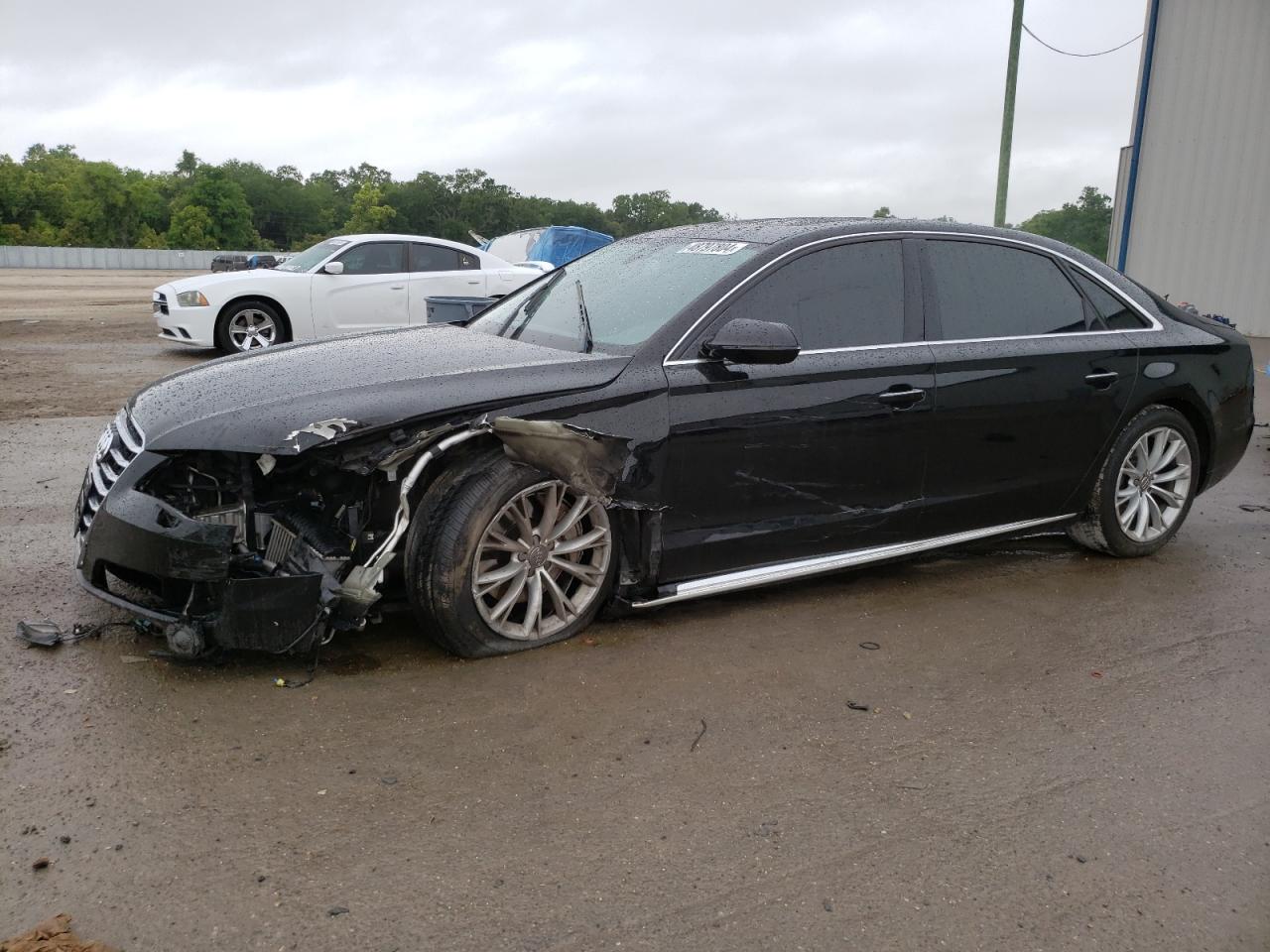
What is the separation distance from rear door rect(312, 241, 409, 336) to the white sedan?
0.01 meters

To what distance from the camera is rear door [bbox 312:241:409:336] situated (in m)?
12.6

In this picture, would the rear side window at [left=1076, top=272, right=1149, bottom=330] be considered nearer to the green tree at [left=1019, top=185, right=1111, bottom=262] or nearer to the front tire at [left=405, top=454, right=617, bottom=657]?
the front tire at [left=405, top=454, right=617, bottom=657]

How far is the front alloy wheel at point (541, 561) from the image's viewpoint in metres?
3.82

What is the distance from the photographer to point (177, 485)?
11.9 ft

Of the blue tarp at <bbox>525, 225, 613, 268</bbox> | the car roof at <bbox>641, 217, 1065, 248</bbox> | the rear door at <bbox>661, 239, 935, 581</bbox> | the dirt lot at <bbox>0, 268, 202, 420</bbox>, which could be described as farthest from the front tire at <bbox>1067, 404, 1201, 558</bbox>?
the blue tarp at <bbox>525, 225, 613, 268</bbox>

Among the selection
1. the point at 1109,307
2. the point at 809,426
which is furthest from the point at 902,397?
the point at 1109,307

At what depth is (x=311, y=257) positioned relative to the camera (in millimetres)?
13125

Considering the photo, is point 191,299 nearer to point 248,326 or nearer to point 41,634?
point 248,326

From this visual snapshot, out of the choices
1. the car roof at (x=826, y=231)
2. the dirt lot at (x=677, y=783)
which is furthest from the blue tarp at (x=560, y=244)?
the dirt lot at (x=677, y=783)

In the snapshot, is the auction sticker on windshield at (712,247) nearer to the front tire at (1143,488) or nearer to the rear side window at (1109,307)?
the rear side window at (1109,307)

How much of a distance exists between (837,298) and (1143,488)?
216 centimetres

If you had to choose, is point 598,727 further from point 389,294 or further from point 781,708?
point 389,294

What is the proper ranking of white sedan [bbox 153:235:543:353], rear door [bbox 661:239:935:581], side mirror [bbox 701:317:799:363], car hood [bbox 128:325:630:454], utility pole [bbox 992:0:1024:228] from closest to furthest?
car hood [bbox 128:325:630:454]
side mirror [bbox 701:317:799:363]
rear door [bbox 661:239:935:581]
white sedan [bbox 153:235:543:353]
utility pole [bbox 992:0:1024:228]

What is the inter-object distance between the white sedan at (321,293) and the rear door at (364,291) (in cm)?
1
